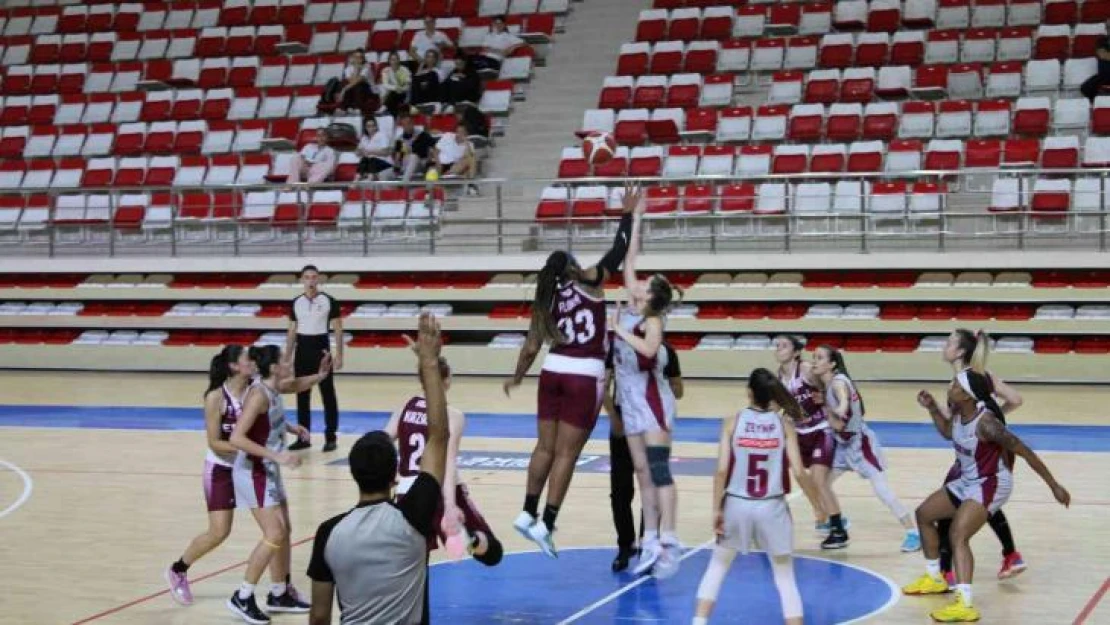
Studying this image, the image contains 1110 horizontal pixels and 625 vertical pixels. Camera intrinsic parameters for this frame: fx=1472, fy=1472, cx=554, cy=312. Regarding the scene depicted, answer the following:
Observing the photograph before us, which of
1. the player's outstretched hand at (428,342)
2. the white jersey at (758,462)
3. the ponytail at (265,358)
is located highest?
the player's outstretched hand at (428,342)

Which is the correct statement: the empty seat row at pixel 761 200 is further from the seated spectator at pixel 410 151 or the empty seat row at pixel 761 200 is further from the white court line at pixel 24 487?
the white court line at pixel 24 487

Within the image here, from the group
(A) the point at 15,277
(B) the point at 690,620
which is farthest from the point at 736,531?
(A) the point at 15,277

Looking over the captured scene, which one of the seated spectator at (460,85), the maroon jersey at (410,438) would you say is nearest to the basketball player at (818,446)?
the maroon jersey at (410,438)

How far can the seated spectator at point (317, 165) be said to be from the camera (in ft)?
73.6

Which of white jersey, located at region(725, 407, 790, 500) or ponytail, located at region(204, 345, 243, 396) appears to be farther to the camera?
ponytail, located at region(204, 345, 243, 396)

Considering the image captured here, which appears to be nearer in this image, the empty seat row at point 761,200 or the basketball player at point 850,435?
the basketball player at point 850,435

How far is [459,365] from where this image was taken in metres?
21.3

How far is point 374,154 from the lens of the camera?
22688 mm

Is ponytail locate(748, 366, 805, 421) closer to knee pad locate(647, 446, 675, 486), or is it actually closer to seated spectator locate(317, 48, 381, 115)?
knee pad locate(647, 446, 675, 486)

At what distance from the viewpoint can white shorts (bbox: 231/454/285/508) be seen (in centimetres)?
830

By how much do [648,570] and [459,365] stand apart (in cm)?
1241

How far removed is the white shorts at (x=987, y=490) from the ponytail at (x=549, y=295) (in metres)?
2.44

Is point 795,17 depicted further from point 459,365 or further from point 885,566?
point 885,566

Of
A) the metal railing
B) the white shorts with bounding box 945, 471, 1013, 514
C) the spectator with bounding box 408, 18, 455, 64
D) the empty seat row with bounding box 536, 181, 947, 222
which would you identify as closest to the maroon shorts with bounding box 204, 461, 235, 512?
the white shorts with bounding box 945, 471, 1013, 514
